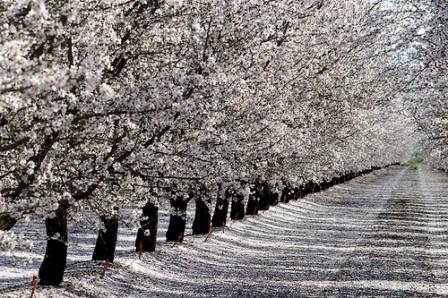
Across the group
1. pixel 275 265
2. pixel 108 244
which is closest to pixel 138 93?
pixel 108 244

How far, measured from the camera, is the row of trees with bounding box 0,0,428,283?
946cm

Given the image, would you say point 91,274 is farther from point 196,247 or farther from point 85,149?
point 196,247

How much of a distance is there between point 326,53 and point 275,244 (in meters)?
8.87

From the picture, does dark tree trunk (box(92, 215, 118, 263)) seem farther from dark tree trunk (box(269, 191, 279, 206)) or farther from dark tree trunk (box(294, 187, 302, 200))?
dark tree trunk (box(294, 187, 302, 200))

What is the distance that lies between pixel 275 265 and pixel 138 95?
14.3 m

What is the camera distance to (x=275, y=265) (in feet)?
81.9

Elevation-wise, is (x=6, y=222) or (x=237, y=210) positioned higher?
(x=6, y=222)

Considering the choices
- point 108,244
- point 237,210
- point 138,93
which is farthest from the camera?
point 237,210

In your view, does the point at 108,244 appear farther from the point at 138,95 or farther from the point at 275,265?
the point at 138,95

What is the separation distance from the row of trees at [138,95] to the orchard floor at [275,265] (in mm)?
2056

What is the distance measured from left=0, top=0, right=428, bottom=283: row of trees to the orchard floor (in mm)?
2056

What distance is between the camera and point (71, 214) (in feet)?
52.7

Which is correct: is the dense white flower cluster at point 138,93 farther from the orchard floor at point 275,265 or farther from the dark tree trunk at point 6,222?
the orchard floor at point 275,265

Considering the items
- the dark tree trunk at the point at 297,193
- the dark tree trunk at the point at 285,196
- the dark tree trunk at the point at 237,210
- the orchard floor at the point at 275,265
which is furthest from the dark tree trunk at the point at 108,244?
the dark tree trunk at the point at 297,193
